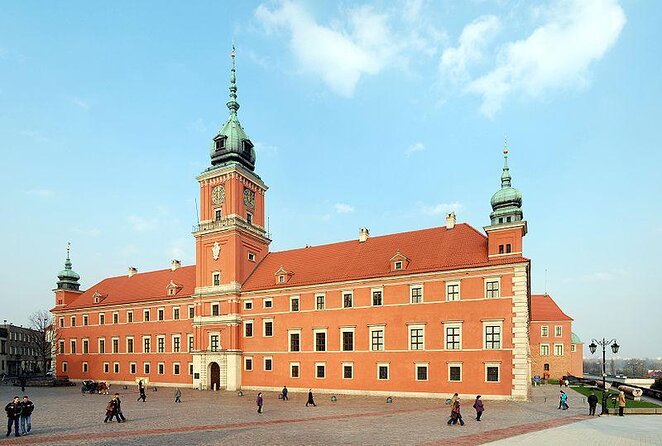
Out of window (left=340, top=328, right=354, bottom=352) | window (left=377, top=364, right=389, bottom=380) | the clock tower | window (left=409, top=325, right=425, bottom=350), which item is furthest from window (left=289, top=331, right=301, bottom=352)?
window (left=409, top=325, right=425, bottom=350)

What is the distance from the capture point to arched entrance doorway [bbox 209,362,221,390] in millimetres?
49500

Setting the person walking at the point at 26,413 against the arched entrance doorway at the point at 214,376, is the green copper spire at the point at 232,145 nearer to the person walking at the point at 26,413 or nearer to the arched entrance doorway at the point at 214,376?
the arched entrance doorway at the point at 214,376

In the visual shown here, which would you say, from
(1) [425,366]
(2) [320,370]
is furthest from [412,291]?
(2) [320,370]

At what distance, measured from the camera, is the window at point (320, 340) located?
44.3m

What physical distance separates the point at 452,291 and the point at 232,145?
97.2 feet

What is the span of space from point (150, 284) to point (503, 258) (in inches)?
1776

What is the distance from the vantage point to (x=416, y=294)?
40656mm

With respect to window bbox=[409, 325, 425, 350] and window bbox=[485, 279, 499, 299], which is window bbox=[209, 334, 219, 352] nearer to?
window bbox=[409, 325, 425, 350]

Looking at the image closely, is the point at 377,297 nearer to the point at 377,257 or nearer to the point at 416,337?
the point at 377,257

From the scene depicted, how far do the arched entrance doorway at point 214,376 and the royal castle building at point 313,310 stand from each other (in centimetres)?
16

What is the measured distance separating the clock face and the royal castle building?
0.38 feet

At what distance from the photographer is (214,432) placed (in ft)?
70.2

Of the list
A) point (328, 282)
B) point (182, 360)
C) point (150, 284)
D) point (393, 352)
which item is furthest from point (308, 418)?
point (150, 284)

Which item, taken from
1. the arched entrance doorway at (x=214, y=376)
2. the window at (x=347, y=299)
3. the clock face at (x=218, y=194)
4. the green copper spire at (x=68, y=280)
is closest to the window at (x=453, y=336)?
the window at (x=347, y=299)
